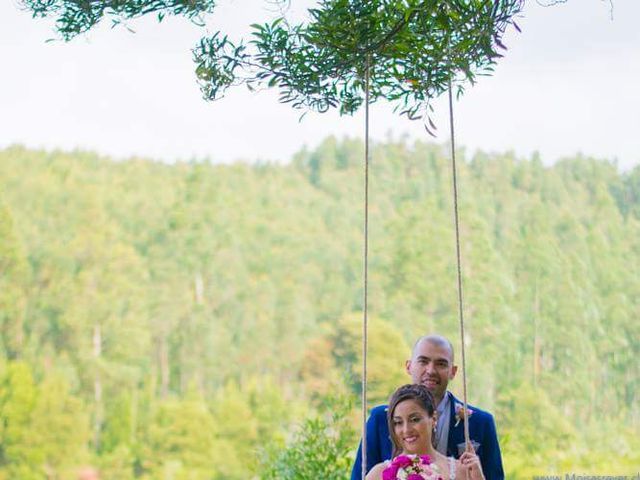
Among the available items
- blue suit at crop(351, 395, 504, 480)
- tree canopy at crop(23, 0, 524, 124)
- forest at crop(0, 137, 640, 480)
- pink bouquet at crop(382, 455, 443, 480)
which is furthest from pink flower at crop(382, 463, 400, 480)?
forest at crop(0, 137, 640, 480)

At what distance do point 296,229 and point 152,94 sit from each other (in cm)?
324

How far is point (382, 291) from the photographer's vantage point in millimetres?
14125

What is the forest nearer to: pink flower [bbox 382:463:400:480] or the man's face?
the man's face

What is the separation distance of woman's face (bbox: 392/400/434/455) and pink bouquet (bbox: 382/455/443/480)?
3 cm

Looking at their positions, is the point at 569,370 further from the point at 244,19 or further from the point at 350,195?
the point at 244,19

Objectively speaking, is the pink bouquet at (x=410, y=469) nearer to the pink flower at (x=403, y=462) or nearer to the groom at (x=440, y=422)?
the pink flower at (x=403, y=462)

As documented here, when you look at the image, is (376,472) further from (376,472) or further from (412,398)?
(412,398)

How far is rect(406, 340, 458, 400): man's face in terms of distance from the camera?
72.3 inches

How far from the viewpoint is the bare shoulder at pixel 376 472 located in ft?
5.70

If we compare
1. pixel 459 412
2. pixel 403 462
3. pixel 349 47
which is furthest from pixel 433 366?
pixel 349 47

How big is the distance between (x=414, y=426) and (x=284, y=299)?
13.8 m

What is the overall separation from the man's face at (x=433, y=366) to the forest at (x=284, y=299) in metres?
10.6

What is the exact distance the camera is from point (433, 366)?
6.02ft

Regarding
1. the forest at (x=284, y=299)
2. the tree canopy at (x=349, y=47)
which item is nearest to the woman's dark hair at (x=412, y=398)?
the tree canopy at (x=349, y=47)
